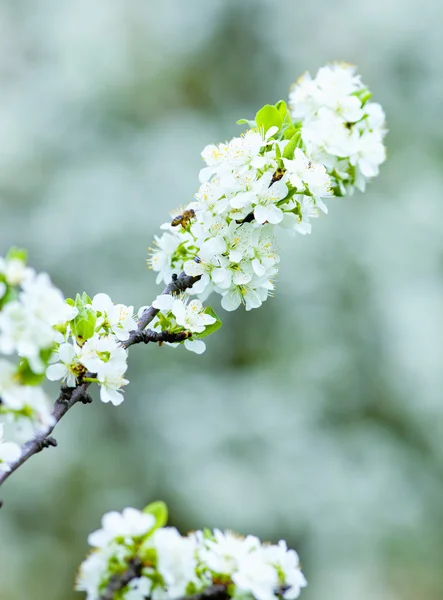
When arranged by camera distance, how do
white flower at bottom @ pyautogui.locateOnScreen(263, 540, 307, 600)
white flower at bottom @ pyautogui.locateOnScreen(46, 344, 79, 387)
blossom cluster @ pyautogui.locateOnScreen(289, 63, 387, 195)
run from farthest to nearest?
blossom cluster @ pyautogui.locateOnScreen(289, 63, 387, 195) < white flower at bottom @ pyautogui.locateOnScreen(46, 344, 79, 387) < white flower at bottom @ pyautogui.locateOnScreen(263, 540, 307, 600)

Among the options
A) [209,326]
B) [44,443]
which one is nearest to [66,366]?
[44,443]

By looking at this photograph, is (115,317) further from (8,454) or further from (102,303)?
(8,454)

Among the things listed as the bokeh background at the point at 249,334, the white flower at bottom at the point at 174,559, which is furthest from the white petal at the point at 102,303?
the bokeh background at the point at 249,334

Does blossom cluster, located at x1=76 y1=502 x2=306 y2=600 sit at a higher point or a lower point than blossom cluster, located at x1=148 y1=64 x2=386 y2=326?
lower

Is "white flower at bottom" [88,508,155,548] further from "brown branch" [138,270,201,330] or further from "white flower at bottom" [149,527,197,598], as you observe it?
"brown branch" [138,270,201,330]

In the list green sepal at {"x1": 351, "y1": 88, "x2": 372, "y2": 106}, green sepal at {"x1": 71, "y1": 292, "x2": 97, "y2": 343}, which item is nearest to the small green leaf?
green sepal at {"x1": 71, "y1": 292, "x2": 97, "y2": 343}

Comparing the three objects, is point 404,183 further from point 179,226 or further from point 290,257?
point 179,226
